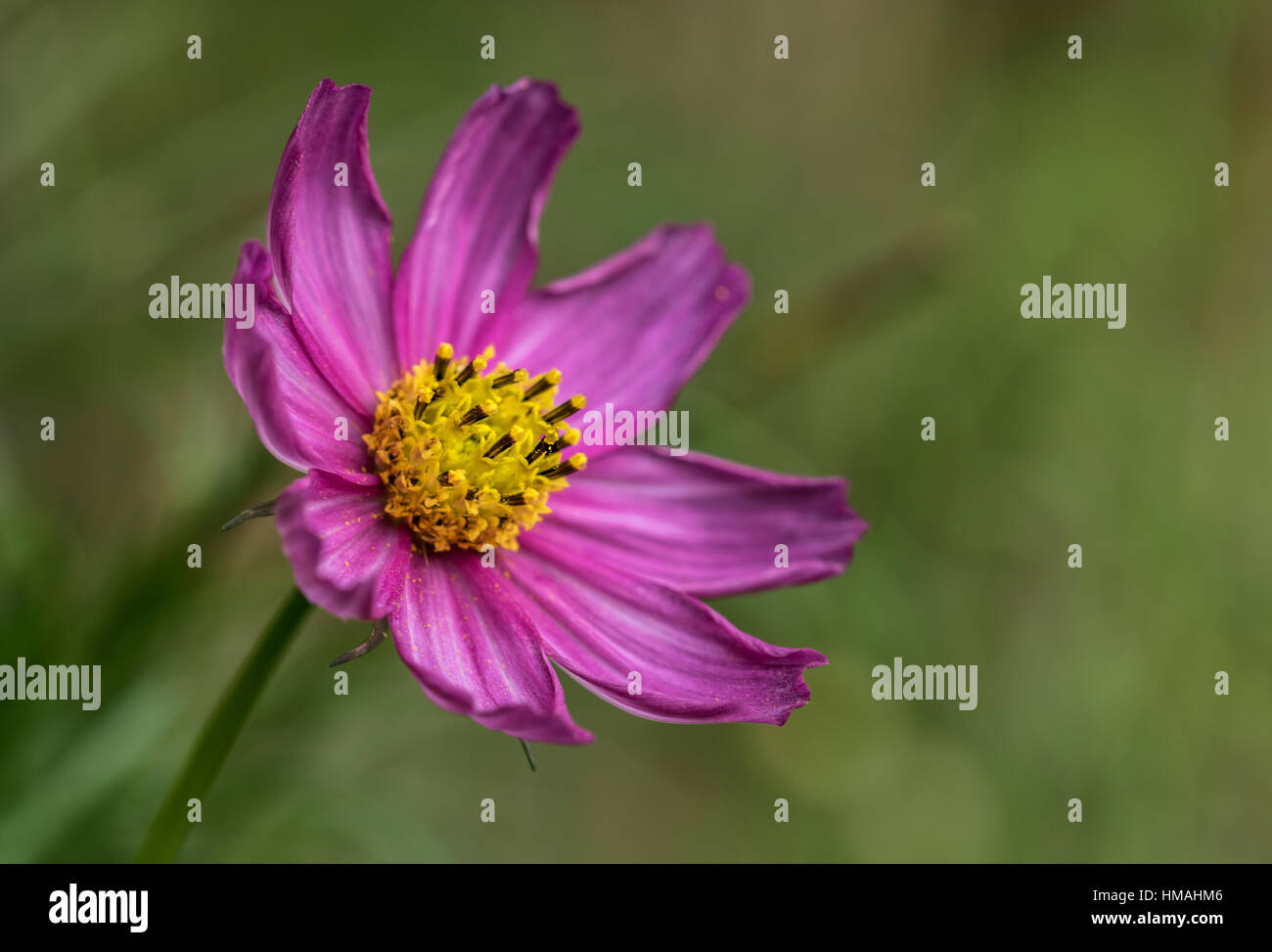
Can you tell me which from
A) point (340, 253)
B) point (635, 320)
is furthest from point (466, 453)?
point (635, 320)

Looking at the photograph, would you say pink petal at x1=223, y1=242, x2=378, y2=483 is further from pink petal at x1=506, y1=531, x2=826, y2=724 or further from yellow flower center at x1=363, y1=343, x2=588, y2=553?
pink petal at x1=506, y1=531, x2=826, y2=724

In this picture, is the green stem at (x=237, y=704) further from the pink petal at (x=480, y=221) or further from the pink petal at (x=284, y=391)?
the pink petal at (x=480, y=221)

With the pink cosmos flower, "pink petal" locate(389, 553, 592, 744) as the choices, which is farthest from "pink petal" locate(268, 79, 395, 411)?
"pink petal" locate(389, 553, 592, 744)

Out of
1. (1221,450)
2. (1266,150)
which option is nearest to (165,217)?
(1221,450)

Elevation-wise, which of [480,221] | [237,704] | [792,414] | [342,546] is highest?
[480,221]

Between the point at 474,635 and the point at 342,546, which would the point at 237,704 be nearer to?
the point at 342,546

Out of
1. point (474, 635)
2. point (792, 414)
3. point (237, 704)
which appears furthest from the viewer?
point (792, 414)
